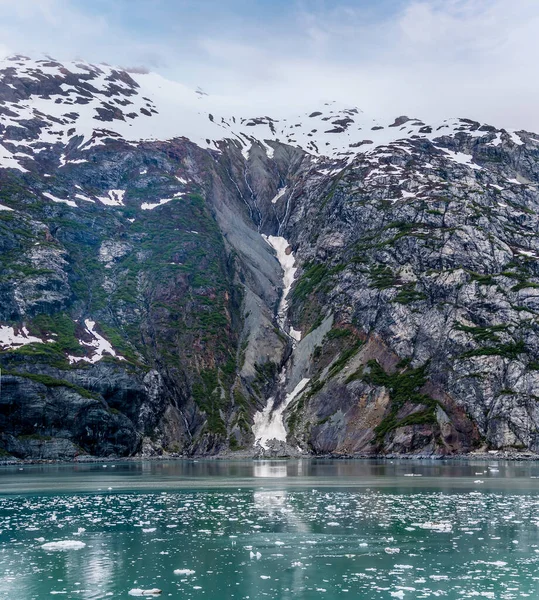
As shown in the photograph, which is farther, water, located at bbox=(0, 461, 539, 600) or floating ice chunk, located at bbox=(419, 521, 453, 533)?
floating ice chunk, located at bbox=(419, 521, 453, 533)

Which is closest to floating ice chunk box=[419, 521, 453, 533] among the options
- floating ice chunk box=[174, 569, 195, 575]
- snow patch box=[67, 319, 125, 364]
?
floating ice chunk box=[174, 569, 195, 575]

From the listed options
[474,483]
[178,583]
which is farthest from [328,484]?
[178,583]

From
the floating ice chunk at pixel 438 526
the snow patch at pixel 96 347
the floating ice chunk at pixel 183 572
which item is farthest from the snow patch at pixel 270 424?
the floating ice chunk at pixel 183 572

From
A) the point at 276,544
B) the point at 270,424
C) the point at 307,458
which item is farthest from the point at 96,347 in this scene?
the point at 276,544

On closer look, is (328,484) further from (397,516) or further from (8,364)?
(8,364)

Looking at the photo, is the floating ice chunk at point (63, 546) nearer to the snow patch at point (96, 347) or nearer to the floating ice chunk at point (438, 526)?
the floating ice chunk at point (438, 526)

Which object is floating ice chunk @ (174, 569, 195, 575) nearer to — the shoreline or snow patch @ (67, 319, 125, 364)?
the shoreline

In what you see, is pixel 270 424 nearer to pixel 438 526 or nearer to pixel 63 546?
pixel 438 526
